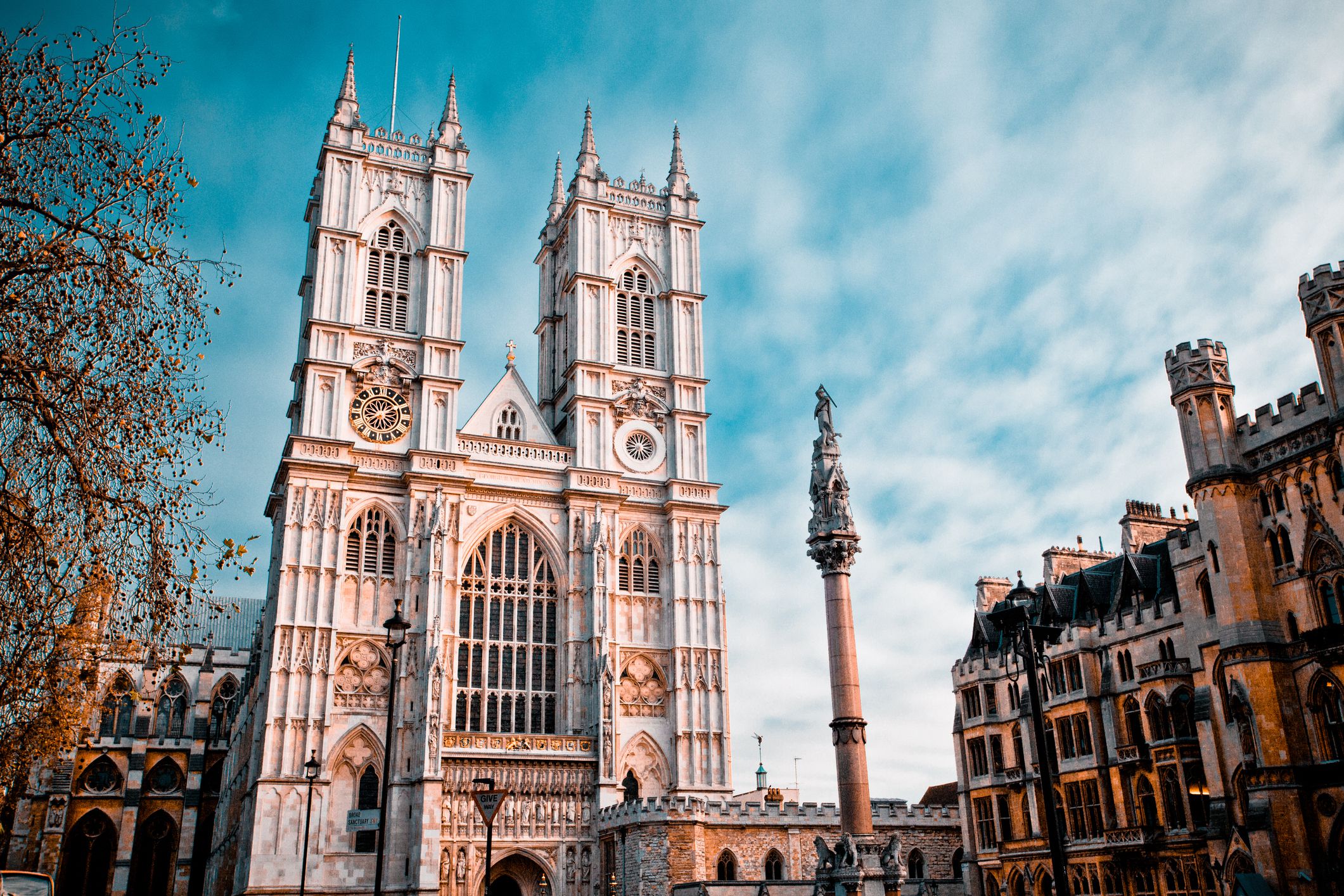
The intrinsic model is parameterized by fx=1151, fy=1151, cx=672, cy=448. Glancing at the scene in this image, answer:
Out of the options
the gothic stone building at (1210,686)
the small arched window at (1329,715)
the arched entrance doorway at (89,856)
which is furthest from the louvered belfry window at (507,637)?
the arched entrance doorway at (89,856)

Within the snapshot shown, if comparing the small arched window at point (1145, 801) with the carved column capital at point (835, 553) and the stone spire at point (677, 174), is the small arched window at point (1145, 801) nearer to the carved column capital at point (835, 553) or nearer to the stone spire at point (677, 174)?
the carved column capital at point (835, 553)

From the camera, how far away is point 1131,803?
32.6m

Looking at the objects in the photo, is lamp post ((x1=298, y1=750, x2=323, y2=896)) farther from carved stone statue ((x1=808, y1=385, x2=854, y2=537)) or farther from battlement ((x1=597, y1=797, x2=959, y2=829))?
carved stone statue ((x1=808, y1=385, x2=854, y2=537))

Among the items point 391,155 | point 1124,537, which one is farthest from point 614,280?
point 1124,537

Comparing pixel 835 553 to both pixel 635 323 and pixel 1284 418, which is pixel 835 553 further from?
pixel 635 323

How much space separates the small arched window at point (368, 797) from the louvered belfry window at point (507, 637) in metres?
3.43

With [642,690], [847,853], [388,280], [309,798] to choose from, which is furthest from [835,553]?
[388,280]

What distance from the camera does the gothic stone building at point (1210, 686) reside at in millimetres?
26234

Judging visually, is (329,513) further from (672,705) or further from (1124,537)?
(1124,537)

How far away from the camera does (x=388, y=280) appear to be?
46.4m

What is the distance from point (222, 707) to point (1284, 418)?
54218 mm

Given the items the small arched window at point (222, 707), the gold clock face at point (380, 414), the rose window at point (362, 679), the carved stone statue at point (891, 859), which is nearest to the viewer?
the carved stone statue at point (891, 859)

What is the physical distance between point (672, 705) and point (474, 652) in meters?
7.72

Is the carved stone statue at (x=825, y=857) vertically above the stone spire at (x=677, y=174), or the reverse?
the stone spire at (x=677, y=174)
